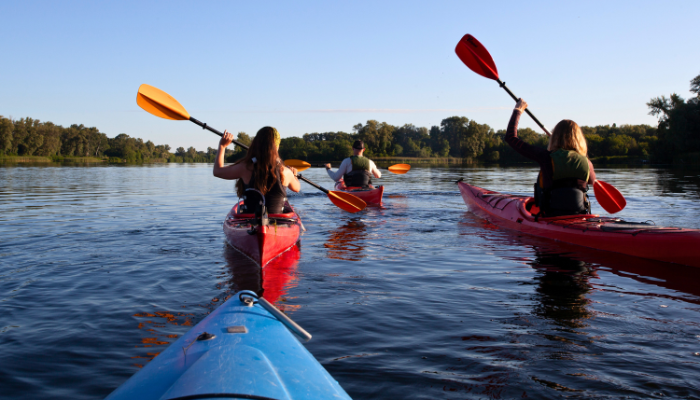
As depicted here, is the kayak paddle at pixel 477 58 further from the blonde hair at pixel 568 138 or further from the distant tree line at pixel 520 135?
the distant tree line at pixel 520 135

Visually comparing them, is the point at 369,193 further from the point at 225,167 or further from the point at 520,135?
the point at 520,135

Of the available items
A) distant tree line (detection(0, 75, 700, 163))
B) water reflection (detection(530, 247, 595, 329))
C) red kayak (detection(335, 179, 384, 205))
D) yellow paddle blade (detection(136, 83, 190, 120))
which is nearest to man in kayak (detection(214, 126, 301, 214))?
yellow paddle blade (detection(136, 83, 190, 120))

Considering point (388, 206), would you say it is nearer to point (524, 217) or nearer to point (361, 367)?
point (524, 217)

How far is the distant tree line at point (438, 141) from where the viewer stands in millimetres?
40844

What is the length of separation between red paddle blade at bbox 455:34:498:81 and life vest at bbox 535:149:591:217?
248cm

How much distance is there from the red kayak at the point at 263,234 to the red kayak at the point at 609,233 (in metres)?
3.71

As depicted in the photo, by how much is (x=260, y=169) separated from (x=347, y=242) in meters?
2.21

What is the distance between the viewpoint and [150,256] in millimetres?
5641

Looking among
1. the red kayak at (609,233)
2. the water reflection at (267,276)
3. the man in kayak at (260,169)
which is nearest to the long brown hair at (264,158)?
the man in kayak at (260,169)

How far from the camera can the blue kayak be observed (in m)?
1.44

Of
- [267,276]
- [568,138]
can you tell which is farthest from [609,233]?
[267,276]

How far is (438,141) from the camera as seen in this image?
14138cm

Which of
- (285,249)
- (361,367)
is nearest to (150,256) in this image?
(285,249)

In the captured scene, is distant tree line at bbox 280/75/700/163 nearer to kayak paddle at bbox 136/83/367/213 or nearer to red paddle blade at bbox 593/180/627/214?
red paddle blade at bbox 593/180/627/214
